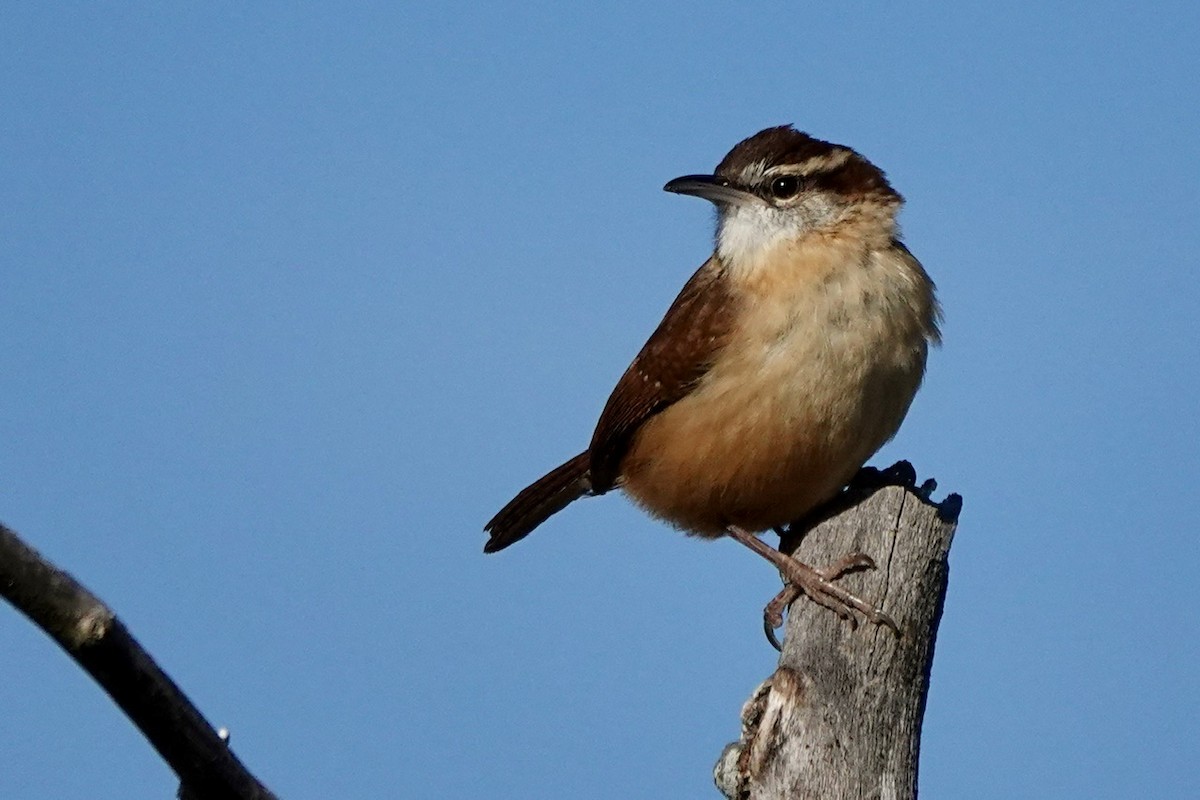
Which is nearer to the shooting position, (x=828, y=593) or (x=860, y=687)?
(x=860, y=687)

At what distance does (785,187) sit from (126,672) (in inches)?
179

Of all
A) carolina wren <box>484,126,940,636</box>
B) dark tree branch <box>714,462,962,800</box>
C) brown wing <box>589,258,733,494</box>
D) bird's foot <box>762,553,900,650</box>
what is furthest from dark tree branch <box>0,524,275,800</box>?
brown wing <box>589,258,733,494</box>

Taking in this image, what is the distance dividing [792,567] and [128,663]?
3119 millimetres

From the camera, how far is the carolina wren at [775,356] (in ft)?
17.7

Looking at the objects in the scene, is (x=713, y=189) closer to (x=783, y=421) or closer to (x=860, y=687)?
(x=783, y=421)

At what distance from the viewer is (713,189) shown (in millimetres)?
6242

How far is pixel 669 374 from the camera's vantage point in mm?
5938

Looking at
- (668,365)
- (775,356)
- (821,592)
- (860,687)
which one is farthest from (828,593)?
(668,365)

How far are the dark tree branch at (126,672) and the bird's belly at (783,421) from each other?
3.51 meters

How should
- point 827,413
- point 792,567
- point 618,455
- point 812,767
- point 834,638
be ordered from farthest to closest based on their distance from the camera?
point 618,455 < point 827,413 < point 792,567 < point 834,638 < point 812,767

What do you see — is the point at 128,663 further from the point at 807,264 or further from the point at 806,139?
the point at 806,139

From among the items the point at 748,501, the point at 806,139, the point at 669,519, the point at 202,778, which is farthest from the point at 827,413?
the point at 202,778

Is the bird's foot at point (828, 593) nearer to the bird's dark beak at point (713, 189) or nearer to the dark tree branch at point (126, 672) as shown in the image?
the bird's dark beak at point (713, 189)

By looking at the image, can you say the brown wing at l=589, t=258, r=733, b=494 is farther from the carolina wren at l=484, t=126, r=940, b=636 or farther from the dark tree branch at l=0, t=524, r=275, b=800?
the dark tree branch at l=0, t=524, r=275, b=800
